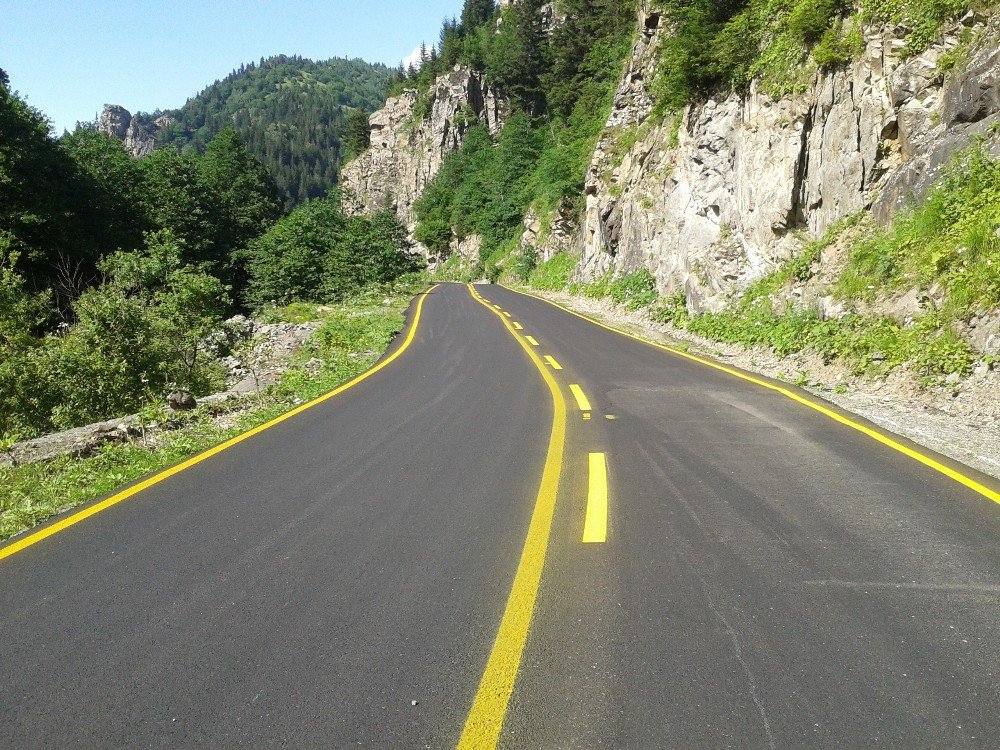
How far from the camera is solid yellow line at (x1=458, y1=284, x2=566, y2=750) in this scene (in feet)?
7.63

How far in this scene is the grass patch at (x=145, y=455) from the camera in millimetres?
5340

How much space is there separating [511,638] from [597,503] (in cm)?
187

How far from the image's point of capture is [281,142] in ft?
610

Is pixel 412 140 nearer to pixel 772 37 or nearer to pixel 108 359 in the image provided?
pixel 772 37

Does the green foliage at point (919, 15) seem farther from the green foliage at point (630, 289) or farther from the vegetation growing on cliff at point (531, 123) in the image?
the vegetation growing on cliff at point (531, 123)

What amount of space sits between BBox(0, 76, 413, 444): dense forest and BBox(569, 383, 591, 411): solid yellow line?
35.6ft

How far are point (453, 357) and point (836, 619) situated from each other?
10.8 m

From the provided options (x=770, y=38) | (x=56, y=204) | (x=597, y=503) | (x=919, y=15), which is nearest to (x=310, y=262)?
(x=56, y=204)

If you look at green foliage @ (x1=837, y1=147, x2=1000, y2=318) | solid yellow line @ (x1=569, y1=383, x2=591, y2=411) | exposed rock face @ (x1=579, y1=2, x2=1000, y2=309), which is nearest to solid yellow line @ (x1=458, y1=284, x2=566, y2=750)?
solid yellow line @ (x1=569, y1=383, x2=591, y2=411)

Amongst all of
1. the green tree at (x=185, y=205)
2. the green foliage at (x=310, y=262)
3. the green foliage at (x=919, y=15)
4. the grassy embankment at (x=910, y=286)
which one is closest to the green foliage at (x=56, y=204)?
the green tree at (x=185, y=205)

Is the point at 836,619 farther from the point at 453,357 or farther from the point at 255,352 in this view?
the point at 255,352

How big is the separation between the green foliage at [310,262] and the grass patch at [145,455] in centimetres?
2294

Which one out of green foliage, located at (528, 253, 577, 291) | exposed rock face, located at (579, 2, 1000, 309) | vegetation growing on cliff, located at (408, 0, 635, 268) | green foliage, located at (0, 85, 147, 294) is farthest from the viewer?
vegetation growing on cliff, located at (408, 0, 635, 268)

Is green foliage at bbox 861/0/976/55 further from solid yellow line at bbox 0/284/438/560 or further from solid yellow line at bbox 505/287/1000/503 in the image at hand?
solid yellow line at bbox 0/284/438/560
